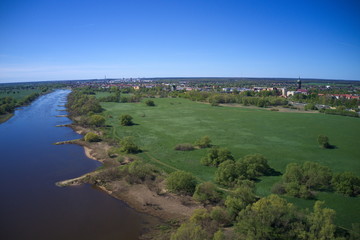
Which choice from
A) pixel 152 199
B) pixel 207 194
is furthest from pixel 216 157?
pixel 152 199

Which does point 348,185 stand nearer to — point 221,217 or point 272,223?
point 272,223

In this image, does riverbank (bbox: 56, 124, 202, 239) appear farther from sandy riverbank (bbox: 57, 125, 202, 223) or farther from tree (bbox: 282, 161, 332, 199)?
tree (bbox: 282, 161, 332, 199)

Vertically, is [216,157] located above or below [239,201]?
above

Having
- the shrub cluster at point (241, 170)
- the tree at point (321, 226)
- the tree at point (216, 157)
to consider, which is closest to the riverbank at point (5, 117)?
the tree at point (216, 157)

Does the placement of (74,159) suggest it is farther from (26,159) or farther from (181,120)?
(181,120)

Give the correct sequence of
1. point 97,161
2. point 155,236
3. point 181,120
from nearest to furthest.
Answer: point 155,236, point 97,161, point 181,120

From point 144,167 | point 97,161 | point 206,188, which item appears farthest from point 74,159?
point 206,188
